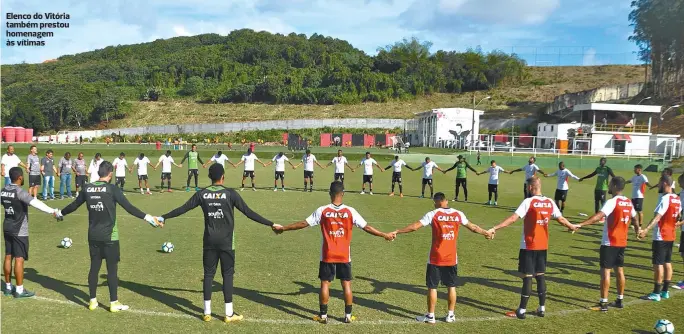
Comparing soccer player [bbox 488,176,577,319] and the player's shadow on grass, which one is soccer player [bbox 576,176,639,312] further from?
the player's shadow on grass

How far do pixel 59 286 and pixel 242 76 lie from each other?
136 metres

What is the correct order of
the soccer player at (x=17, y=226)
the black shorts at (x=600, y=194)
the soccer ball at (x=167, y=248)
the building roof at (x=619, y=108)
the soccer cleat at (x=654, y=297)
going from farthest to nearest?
the building roof at (x=619, y=108) → the black shorts at (x=600, y=194) → the soccer ball at (x=167, y=248) → the soccer cleat at (x=654, y=297) → the soccer player at (x=17, y=226)

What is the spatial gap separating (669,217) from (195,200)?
26.7 ft

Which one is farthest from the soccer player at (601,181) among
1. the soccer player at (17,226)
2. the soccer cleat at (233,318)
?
the soccer player at (17,226)

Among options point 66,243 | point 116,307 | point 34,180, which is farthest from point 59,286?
point 34,180

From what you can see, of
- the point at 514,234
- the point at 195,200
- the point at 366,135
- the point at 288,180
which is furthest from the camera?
the point at 366,135

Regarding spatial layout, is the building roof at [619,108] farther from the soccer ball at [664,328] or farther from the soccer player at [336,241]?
the soccer player at [336,241]

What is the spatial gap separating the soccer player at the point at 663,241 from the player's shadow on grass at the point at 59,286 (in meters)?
9.61

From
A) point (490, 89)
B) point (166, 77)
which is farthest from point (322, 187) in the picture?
point (166, 77)

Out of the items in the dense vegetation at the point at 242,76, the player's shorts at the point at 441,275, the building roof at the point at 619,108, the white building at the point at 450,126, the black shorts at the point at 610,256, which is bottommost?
the player's shorts at the point at 441,275

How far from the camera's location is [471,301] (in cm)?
834

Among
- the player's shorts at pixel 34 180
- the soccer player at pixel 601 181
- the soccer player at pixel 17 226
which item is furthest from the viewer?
the player's shorts at pixel 34 180

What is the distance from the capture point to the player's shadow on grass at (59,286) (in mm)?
8012

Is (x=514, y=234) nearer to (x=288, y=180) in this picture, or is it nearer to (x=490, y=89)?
(x=288, y=180)
